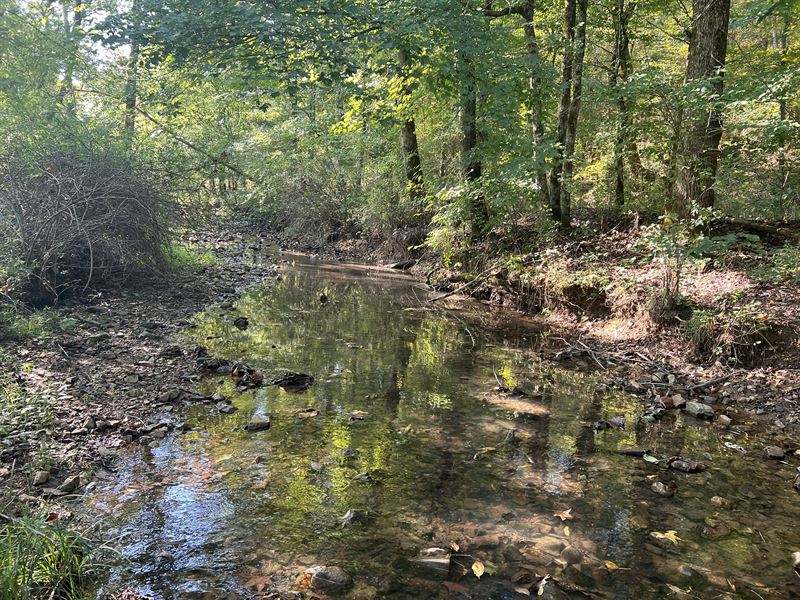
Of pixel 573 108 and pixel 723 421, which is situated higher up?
pixel 573 108

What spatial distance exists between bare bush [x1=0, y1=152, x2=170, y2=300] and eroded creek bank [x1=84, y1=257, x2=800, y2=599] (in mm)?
3418

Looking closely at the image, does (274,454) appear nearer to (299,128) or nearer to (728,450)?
(728,450)

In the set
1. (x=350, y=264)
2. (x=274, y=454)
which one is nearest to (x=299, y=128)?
(x=350, y=264)

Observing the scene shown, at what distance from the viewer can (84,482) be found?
4.29 m

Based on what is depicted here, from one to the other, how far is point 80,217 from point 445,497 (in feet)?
25.6

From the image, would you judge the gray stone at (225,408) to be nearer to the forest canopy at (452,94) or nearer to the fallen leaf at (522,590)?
the fallen leaf at (522,590)

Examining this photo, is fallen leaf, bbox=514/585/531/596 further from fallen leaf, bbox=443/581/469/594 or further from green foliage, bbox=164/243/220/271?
green foliage, bbox=164/243/220/271

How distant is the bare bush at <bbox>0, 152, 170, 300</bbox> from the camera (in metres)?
8.20

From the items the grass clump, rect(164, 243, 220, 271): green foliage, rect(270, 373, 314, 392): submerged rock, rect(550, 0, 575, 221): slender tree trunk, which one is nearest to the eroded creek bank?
rect(270, 373, 314, 392): submerged rock

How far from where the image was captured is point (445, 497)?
4496 mm

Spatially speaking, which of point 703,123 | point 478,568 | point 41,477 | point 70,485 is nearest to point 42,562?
point 70,485

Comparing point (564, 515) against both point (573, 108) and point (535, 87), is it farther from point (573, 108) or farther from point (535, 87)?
point (573, 108)

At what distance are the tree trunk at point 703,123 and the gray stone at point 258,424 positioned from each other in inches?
301

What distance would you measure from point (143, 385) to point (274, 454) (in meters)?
2.32
